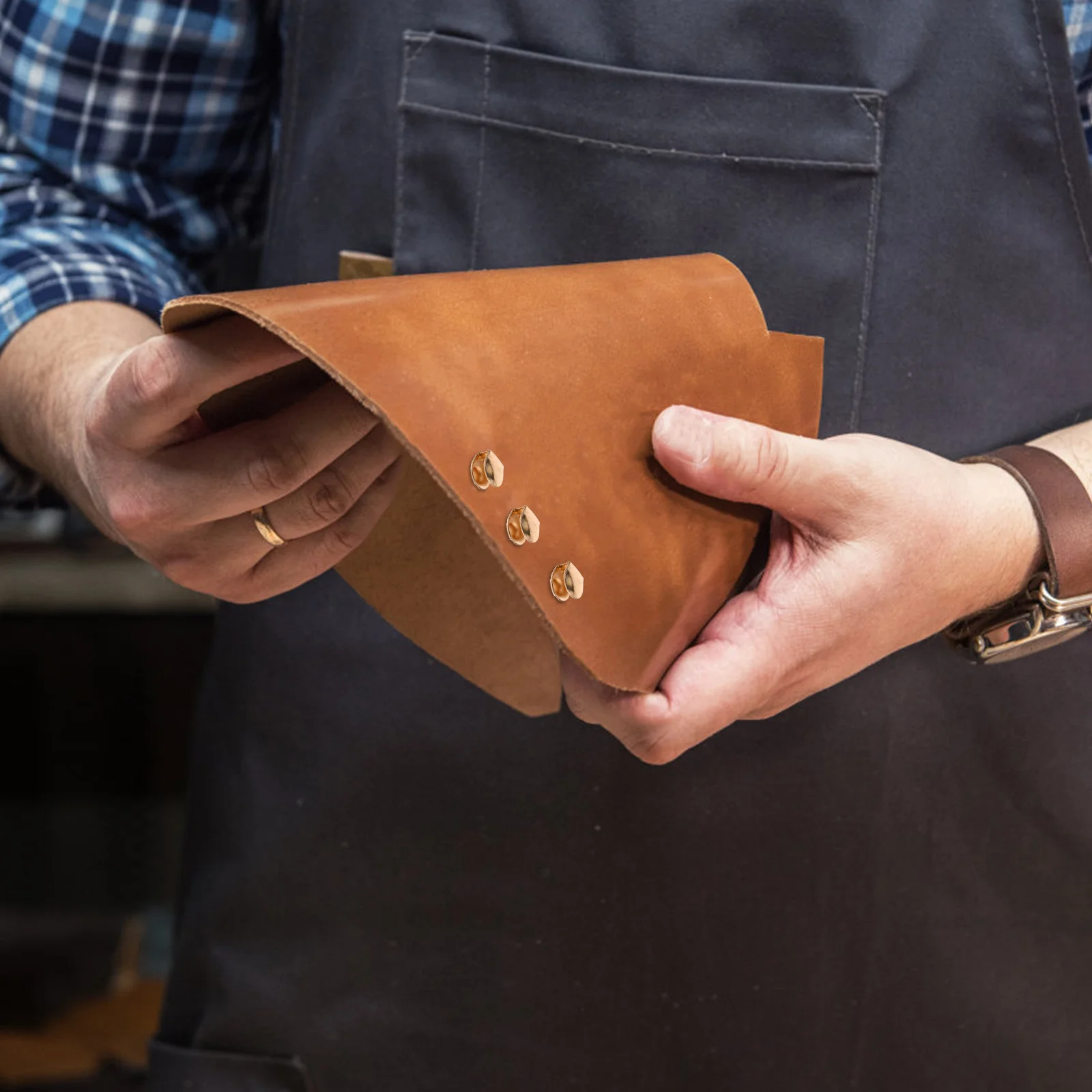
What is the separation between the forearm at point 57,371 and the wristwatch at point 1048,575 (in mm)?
501

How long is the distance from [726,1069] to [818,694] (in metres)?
0.26

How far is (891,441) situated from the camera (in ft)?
1.88

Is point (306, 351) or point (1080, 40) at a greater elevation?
point (1080, 40)

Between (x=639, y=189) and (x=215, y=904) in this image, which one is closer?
(x=639, y=189)

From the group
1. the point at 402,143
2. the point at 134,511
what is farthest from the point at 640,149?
the point at 134,511

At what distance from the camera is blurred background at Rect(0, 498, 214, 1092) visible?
1487 millimetres

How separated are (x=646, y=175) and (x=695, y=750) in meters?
0.35

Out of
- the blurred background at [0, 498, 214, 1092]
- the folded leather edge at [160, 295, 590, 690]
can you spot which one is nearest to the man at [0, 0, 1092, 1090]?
the folded leather edge at [160, 295, 590, 690]

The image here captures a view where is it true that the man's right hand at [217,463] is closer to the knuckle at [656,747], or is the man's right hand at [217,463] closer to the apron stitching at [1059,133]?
the knuckle at [656,747]

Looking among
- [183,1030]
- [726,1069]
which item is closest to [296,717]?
[183,1030]

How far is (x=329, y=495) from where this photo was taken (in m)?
0.56

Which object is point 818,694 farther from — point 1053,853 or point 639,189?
point 639,189

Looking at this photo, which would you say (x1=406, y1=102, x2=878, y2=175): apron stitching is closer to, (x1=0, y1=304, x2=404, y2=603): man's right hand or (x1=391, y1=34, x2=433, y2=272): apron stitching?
(x1=391, y1=34, x2=433, y2=272): apron stitching

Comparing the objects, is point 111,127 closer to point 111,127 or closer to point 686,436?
point 111,127
